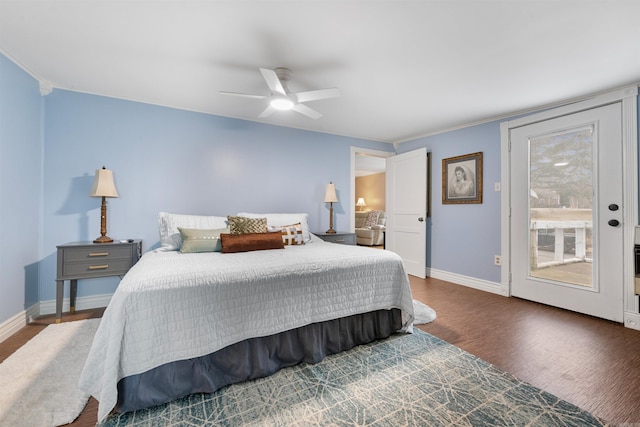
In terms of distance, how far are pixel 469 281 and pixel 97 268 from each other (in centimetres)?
435

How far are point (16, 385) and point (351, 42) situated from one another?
9.90ft

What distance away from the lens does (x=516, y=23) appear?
5.94 ft

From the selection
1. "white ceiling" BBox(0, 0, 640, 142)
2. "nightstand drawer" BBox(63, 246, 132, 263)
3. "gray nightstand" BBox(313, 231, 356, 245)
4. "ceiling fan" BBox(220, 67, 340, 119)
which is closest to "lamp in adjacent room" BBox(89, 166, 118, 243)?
"nightstand drawer" BBox(63, 246, 132, 263)

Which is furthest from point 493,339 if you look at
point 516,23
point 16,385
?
point 16,385

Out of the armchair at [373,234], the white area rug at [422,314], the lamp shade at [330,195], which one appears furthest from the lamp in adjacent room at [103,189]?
the armchair at [373,234]

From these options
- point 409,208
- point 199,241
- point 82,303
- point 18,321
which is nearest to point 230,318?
point 199,241

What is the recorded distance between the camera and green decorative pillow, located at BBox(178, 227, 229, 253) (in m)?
2.49

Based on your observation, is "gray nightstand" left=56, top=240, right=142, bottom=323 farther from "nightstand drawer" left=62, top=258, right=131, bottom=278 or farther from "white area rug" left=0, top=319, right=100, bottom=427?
"white area rug" left=0, top=319, right=100, bottom=427

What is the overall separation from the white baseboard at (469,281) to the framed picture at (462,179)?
1066 millimetres

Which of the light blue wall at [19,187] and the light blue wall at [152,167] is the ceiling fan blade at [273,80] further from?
the light blue wall at [19,187]

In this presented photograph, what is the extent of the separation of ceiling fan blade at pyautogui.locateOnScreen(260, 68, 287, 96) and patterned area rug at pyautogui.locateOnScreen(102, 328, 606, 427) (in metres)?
2.02

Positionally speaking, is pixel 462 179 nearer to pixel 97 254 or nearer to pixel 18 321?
pixel 97 254

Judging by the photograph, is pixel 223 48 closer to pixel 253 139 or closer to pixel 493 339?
pixel 253 139

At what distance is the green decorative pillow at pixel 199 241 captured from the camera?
2492mm
